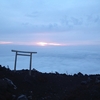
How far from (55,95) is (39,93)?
871 millimetres

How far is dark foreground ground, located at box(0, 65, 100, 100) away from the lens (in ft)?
36.8

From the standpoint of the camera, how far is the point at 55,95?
12.9m

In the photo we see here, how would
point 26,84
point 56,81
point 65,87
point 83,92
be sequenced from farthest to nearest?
point 56,81 → point 65,87 → point 26,84 → point 83,92

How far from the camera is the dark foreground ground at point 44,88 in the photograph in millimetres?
11203

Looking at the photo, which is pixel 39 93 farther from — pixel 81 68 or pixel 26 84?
pixel 81 68

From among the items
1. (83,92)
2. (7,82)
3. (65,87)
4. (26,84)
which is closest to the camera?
(83,92)

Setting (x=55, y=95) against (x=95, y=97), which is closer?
(x=95, y=97)

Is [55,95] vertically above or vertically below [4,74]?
below

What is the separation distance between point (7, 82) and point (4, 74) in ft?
5.66

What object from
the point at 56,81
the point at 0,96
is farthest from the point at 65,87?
the point at 0,96

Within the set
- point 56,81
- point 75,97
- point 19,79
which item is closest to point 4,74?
point 19,79

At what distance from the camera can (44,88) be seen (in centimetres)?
1374

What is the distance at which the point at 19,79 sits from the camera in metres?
14.0

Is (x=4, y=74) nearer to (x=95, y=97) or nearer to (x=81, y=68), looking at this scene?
(x=95, y=97)
